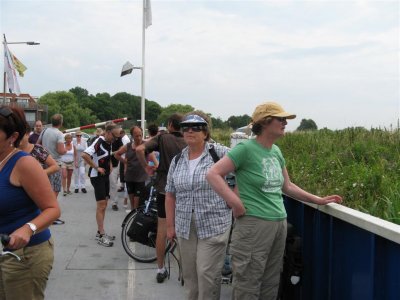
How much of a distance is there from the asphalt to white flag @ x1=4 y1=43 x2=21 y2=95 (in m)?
15.0

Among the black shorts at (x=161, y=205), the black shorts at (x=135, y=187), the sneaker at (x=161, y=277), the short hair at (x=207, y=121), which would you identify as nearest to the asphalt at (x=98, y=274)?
the sneaker at (x=161, y=277)

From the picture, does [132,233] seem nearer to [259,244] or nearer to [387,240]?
[259,244]

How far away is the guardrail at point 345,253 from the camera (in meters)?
2.62

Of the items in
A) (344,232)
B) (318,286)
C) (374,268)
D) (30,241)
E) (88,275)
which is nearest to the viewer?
(30,241)

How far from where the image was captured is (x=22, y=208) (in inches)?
98.0

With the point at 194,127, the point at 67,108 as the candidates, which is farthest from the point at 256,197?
the point at 67,108

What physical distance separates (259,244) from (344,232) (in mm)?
588

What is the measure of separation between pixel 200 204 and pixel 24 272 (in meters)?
1.34

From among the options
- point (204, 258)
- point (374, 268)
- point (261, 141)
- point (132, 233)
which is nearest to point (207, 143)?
point (261, 141)

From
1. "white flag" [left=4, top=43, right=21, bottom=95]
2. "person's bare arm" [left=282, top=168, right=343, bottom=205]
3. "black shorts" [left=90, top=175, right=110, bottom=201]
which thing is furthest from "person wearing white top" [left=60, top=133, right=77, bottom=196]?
"white flag" [left=4, top=43, right=21, bottom=95]

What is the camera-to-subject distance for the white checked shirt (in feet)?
11.2

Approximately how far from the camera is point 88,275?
17.9 feet

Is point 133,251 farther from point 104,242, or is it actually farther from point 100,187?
point 100,187

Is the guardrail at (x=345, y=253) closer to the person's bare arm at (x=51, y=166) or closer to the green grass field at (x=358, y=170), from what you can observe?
the green grass field at (x=358, y=170)
